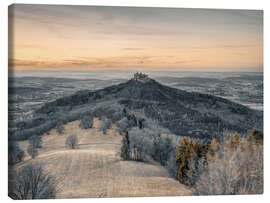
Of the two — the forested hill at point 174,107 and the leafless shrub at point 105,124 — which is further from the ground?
the forested hill at point 174,107

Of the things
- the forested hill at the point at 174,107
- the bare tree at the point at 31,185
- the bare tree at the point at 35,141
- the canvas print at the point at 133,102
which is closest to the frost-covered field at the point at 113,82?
the canvas print at the point at 133,102

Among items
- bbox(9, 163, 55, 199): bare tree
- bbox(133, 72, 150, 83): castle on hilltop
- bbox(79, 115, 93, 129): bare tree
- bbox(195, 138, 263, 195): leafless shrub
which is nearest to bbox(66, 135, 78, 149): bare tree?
bbox(79, 115, 93, 129): bare tree

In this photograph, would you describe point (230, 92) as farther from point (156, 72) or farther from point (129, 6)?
point (129, 6)

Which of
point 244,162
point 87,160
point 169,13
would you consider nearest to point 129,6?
point 169,13

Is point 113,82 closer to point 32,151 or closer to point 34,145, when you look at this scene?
point 34,145

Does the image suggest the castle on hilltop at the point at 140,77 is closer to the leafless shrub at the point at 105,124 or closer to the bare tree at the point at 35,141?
the leafless shrub at the point at 105,124
